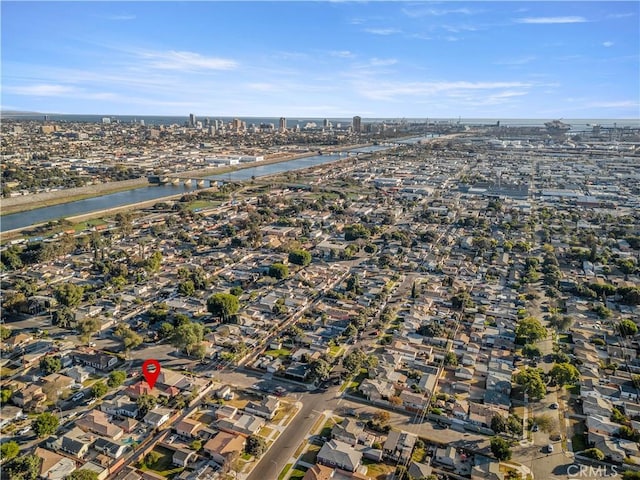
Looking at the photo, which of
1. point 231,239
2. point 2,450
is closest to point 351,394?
point 2,450

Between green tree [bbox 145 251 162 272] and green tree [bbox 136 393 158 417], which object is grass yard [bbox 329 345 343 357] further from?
green tree [bbox 145 251 162 272]

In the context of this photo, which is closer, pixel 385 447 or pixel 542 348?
pixel 385 447

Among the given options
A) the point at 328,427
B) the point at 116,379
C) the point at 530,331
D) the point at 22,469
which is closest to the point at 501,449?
the point at 328,427

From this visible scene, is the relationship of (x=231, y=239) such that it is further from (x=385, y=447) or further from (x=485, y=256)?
(x=385, y=447)

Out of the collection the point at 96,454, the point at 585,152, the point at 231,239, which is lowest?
the point at 96,454

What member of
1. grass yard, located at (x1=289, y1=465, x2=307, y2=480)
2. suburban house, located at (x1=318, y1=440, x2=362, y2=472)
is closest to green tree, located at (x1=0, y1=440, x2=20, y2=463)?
grass yard, located at (x1=289, y1=465, x2=307, y2=480)

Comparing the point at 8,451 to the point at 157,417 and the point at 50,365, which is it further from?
the point at 50,365
